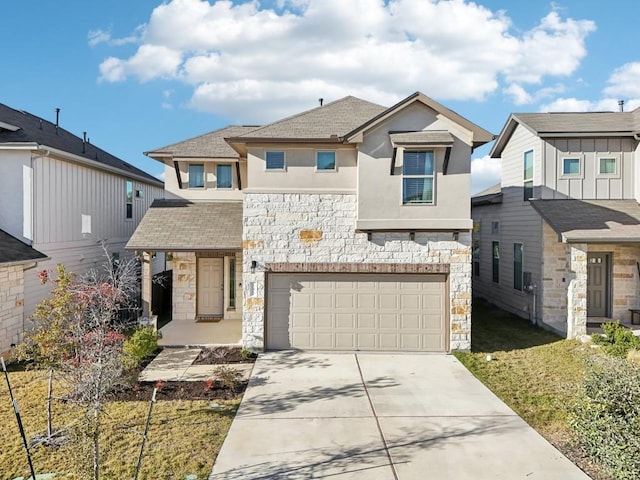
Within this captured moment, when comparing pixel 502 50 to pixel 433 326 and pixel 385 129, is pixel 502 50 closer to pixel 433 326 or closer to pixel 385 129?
pixel 385 129

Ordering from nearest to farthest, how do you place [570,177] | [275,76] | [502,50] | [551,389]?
[551,389]
[570,177]
[502,50]
[275,76]

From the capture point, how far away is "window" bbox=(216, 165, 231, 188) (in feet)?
46.3

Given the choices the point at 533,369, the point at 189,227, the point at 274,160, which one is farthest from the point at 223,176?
the point at 533,369

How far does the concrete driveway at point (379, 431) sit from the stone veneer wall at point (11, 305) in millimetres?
6147

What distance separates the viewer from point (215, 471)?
535 centimetres

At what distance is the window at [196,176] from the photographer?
14141 mm

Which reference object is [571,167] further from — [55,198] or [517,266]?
[55,198]

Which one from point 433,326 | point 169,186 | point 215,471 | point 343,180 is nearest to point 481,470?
point 215,471

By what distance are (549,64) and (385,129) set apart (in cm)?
965

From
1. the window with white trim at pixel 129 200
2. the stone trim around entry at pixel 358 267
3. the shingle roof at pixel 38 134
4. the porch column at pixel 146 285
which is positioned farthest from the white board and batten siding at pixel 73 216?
the stone trim around entry at pixel 358 267

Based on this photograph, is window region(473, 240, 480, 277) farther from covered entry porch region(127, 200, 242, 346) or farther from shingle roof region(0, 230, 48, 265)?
shingle roof region(0, 230, 48, 265)

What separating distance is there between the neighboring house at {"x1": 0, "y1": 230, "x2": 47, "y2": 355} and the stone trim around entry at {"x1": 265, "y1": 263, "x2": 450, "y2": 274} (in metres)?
6.10

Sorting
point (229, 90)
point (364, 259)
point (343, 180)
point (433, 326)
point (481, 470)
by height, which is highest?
point (229, 90)

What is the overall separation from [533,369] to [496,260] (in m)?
7.83
